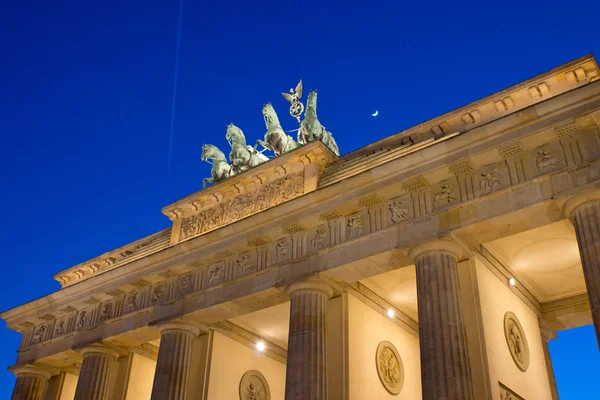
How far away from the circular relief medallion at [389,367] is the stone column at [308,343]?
9.13 ft

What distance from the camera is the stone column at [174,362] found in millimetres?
23375

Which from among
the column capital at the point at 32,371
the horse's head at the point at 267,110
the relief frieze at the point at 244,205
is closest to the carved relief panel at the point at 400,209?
the relief frieze at the point at 244,205

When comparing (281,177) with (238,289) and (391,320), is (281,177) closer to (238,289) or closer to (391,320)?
(238,289)

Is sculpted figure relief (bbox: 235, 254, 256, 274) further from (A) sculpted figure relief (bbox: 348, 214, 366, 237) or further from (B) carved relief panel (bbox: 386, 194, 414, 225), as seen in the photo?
(B) carved relief panel (bbox: 386, 194, 414, 225)

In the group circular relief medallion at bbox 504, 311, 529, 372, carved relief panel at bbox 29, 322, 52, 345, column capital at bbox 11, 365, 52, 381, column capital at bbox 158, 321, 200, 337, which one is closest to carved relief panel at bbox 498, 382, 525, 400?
circular relief medallion at bbox 504, 311, 529, 372

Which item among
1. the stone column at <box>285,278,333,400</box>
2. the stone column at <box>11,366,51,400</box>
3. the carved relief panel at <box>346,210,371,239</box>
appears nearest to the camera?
the stone column at <box>285,278,333,400</box>

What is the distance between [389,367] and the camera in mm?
23094

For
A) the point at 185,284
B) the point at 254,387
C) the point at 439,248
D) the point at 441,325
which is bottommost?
the point at 441,325

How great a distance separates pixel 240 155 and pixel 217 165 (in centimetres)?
120

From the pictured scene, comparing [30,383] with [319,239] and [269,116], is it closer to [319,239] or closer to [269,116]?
[269,116]

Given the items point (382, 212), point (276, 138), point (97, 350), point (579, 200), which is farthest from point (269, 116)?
point (579, 200)

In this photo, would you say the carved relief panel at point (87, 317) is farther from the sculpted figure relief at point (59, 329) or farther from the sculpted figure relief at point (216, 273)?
the sculpted figure relief at point (216, 273)

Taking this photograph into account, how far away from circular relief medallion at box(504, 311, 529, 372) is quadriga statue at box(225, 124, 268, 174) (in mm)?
11574

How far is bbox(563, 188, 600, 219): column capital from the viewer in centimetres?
1689
